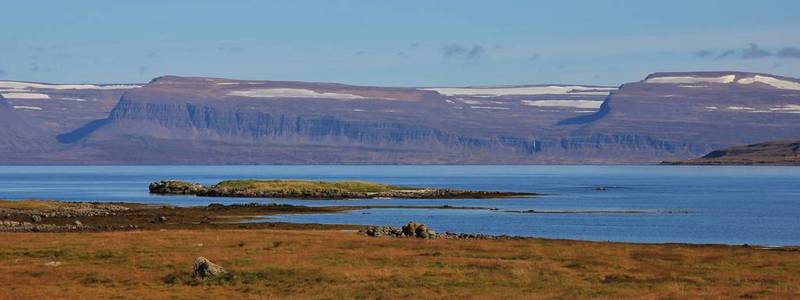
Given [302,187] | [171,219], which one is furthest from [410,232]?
[302,187]

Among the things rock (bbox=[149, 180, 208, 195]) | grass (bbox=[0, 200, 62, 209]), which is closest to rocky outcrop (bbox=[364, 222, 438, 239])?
grass (bbox=[0, 200, 62, 209])

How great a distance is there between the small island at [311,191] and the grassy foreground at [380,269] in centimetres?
9814

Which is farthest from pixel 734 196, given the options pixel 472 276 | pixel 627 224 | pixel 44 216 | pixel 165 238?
pixel 472 276

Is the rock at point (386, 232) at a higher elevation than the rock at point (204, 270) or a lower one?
lower

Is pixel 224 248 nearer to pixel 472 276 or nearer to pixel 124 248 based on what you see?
pixel 124 248

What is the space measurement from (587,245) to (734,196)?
118 meters

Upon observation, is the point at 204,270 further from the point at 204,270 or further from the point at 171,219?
the point at 171,219

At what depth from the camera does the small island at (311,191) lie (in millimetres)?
170250

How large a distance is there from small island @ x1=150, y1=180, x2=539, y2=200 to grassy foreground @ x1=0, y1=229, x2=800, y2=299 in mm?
98143

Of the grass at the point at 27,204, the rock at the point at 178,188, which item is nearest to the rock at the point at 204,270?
the grass at the point at 27,204

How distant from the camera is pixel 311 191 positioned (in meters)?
173

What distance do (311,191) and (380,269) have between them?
120 metres

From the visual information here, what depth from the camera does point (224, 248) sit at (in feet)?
211

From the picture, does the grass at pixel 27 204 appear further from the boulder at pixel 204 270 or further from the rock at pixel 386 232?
the boulder at pixel 204 270
